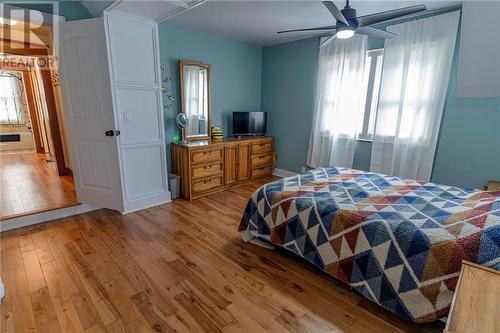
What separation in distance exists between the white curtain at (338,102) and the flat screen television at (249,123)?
998mm

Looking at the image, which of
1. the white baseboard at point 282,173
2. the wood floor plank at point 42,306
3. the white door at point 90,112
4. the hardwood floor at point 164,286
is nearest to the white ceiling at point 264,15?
the white door at point 90,112

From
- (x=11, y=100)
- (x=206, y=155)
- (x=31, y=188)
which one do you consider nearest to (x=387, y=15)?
(x=206, y=155)

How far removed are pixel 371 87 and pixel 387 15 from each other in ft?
5.26

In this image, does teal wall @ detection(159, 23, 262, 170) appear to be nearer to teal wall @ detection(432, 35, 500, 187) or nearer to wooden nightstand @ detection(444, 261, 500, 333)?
teal wall @ detection(432, 35, 500, 187)

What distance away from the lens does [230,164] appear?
4.07 m

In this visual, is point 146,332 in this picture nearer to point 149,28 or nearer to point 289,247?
point 289,247

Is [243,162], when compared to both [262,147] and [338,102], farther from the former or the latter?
[338,102]

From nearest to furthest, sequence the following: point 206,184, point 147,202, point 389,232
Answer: point 389,232
point 147,202
point 206,184

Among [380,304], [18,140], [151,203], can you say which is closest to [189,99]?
[151,203]

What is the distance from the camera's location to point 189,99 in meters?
3.93

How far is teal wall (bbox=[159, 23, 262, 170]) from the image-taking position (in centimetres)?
367

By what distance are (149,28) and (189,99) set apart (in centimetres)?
114

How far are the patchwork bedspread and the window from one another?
4.76ft

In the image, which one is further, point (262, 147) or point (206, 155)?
point (262, 147)
